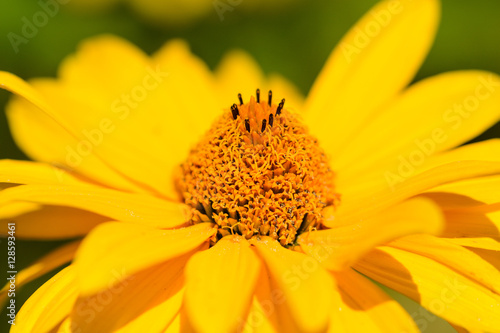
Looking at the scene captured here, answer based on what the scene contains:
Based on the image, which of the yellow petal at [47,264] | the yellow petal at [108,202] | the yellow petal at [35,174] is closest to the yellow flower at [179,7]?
the yellow petal at [35,174]

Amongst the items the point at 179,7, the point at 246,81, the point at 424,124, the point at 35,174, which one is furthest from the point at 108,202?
the point at 179,7

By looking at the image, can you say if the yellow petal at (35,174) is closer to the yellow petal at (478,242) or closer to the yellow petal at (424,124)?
the yellow petal at (424,124)

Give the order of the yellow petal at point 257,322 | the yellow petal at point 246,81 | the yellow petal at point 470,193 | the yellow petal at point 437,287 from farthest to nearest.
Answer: the yellow petal at point 246,81
the yellow petal at point 470,193
the yellow petal at point 437,287
the yellow petal at point 257,322

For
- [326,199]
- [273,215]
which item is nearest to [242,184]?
[273,215]

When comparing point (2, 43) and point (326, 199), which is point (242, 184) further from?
point (2, 43)

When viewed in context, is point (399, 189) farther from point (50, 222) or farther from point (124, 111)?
point (124, 111)

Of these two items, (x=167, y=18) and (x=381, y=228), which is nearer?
(x=381, y=228)

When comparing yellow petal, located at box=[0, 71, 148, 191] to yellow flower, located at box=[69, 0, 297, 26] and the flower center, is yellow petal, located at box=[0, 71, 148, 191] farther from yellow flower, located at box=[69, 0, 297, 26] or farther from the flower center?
yellow flower, located at box=[69, 0, 297, 26]
